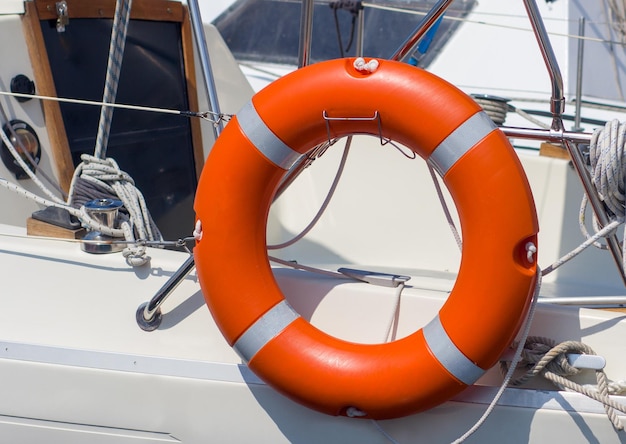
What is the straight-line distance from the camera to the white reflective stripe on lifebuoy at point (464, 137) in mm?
1280

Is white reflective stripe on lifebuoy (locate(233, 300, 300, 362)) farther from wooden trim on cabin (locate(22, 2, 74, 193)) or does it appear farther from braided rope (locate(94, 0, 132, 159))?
wooden trim on cabin (locate(22, 2, 74, 193))

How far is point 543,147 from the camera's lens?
2.89 meters

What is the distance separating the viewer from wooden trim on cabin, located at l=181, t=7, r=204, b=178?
244 cm

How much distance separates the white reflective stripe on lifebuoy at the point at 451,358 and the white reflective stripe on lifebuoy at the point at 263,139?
0.40 metres

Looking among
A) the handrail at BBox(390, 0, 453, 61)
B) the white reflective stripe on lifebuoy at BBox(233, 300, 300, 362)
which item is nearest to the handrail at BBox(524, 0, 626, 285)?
the handrail at BBox(390, 0, 453, 61)

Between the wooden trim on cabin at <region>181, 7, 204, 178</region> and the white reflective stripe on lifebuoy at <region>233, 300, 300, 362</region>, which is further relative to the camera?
the wooden trim on cabin at <region>181, 7, 204, 178</region>

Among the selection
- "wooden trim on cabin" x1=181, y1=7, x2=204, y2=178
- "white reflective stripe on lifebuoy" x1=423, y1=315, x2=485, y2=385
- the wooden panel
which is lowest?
"white reflective stripe on lifebuoy" x1=423, y1=315, x2=485, y2=385

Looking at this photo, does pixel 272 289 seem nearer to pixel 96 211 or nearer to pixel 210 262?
pixel 210 262

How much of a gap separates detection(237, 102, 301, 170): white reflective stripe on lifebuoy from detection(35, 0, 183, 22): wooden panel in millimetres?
993

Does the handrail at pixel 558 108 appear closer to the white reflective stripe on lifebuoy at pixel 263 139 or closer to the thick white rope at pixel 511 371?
the thick white rope at pixel 511 371

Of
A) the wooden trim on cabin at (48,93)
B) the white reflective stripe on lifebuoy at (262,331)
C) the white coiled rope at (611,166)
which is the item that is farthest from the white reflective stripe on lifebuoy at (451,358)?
the wooden trim on cabin at (48,93)

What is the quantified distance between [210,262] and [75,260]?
34cm

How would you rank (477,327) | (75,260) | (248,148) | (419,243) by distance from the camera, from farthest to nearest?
(419,243) → (75,260) → (248,148) → (477,327)

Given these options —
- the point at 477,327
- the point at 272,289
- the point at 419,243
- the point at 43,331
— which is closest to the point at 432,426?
the point at 477,327
